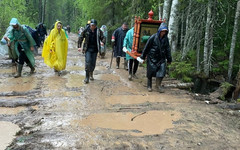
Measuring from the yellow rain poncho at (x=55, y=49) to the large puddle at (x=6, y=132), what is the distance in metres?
4.17

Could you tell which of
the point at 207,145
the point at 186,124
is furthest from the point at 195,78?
the point at 207,145

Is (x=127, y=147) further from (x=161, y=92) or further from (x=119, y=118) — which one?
(x=161, y=92)

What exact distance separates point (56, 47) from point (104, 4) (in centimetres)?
1225

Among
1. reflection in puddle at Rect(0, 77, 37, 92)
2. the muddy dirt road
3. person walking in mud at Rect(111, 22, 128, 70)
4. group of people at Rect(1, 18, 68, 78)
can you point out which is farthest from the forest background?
reflection in puddle at Rect(0, 77, 37, 92)

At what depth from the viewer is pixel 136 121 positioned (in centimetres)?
405

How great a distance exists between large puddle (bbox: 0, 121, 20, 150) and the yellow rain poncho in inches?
164

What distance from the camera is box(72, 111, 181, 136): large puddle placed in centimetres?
372

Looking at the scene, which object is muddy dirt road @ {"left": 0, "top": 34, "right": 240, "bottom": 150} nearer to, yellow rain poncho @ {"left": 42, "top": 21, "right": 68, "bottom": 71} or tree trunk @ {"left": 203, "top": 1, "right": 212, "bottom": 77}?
yellow rain poncho @ {"left": 42, "top": 21, "right": 68, "bottom": 71}

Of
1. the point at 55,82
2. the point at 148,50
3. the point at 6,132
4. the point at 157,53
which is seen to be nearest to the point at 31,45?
the point at 55,82

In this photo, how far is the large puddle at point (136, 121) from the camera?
3.72 metres

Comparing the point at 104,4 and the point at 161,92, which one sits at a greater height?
the point at 104,4

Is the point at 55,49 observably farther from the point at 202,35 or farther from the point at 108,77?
the point at 202,35

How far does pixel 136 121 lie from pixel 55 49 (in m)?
4.91

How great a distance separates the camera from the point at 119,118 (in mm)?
4184
